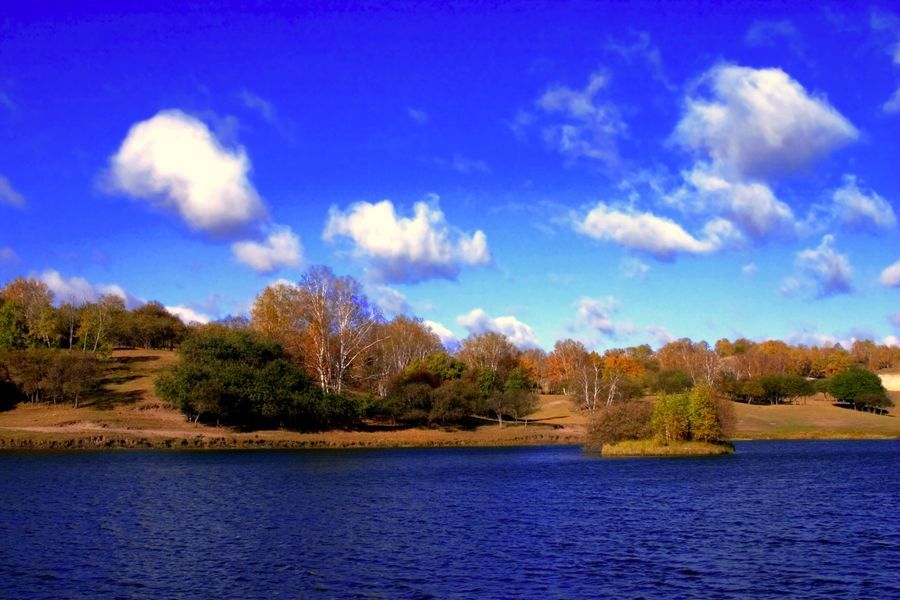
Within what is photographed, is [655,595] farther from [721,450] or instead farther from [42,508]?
[721,450]

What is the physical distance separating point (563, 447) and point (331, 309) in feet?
118

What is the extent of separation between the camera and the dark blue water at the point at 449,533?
2398 centimetres

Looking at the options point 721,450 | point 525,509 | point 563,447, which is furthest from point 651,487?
point 563,447

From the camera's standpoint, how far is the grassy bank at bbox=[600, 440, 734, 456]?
78.8m

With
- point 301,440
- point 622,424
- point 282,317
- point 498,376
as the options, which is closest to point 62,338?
point 282,317

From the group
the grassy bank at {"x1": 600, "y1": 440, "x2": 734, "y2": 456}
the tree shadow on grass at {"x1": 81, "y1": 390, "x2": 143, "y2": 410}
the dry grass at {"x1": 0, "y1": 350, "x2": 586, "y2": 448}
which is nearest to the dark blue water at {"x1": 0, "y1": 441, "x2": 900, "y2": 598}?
the grassy bank at {"x1": 600, "y1": 440, "x2": 734, "y2": 456}

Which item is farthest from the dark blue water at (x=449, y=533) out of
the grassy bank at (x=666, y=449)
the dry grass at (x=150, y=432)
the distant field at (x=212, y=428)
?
the distant field at (x=212, y=428)

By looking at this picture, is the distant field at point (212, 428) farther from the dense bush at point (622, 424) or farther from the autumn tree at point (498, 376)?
the dense bush at point (622, 424)

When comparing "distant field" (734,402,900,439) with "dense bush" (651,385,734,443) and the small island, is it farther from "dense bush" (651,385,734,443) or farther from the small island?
"dense bush" (651,385,734,443)

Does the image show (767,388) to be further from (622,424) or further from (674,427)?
(674,427)

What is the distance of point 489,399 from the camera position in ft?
409

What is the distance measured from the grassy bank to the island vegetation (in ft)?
0.46

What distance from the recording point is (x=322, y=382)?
112m

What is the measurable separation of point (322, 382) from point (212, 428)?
19.0 meters
